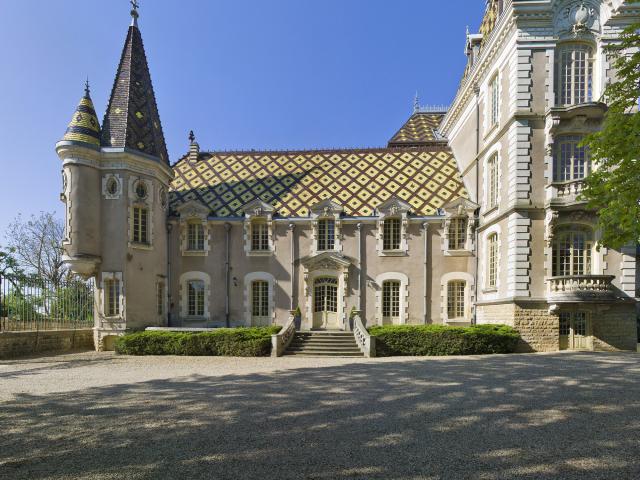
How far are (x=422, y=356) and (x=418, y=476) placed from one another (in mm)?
10630

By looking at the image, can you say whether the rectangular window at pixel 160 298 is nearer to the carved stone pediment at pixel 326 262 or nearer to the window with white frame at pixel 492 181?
the carved stone pediment at pixel 326 262

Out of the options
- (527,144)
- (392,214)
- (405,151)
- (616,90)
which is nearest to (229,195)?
(392,214)

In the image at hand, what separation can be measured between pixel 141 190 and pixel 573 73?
1960cm

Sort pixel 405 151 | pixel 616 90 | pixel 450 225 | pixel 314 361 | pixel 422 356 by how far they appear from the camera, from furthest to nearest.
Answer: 1. pixel 405 151
2. pixel 450 225
3. pixel 422 356
4. pixel 314 361
5. pixel 616 90

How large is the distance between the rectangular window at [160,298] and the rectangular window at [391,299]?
11166mm

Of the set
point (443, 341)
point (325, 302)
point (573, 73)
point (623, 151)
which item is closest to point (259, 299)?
point (325, 302)

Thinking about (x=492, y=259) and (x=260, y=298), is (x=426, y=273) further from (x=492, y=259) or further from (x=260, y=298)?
(x=260, y=298)

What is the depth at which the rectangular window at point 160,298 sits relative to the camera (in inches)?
747

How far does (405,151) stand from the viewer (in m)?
24.4

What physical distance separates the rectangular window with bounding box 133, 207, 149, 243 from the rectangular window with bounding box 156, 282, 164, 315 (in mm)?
2406

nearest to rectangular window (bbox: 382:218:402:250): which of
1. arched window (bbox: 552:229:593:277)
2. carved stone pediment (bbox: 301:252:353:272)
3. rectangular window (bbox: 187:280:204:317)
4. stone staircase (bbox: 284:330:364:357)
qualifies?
carved stone pediment (bbox: 301:252:353:272)

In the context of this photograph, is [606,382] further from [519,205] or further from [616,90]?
[519,205]

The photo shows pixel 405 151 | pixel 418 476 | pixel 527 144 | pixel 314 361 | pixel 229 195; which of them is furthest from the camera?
pixel 405 151

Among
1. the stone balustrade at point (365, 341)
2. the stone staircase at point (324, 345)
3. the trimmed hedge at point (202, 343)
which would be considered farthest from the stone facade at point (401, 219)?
the stone balustrade at point (365, 341)
